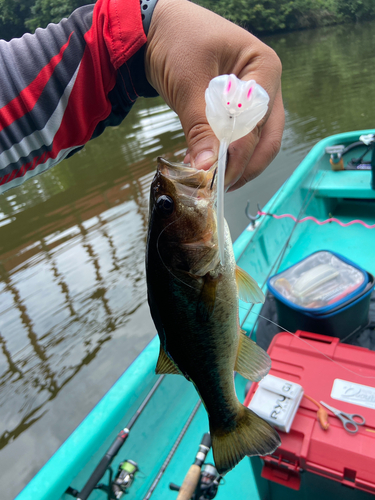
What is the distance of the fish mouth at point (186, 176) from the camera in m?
0.93

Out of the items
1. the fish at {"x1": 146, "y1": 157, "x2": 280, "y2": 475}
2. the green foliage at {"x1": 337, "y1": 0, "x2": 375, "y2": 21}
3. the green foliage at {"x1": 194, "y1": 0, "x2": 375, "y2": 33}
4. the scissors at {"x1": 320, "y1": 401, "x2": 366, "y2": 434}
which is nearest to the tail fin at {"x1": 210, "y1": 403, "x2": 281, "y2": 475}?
the fish at {"x1": 146, "y1": 157, "x2": 280, "y2": 475}

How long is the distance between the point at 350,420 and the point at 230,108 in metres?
1.47

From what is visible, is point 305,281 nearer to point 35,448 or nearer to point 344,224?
point 344,224

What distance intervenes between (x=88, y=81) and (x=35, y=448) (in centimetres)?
288

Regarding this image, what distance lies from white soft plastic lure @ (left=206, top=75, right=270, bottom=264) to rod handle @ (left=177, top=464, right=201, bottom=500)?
1456 millimetres

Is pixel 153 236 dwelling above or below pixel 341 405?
above

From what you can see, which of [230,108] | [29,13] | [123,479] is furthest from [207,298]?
[29,13]

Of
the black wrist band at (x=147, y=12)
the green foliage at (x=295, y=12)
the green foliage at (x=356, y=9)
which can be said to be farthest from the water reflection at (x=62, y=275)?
the green foliage at (x=356, y=9)

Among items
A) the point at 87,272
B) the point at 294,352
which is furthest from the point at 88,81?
the point at 87,272

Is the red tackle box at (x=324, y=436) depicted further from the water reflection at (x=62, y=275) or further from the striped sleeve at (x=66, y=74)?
the water reflection at (x=62, y=275)

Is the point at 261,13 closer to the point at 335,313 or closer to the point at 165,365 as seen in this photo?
the point at 335,313

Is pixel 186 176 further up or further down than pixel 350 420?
further up

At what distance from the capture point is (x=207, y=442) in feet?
6.52

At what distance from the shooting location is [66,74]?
1.27m
